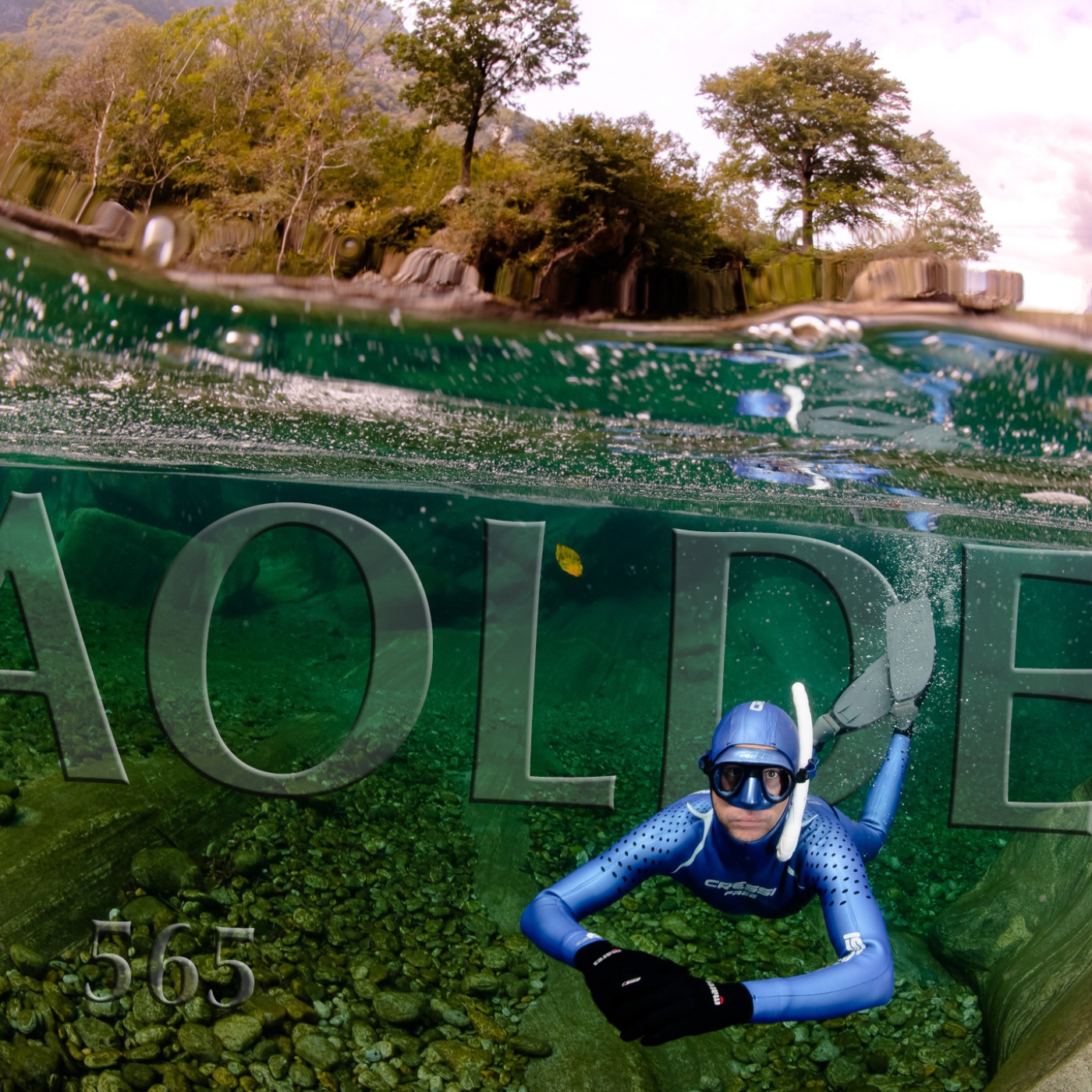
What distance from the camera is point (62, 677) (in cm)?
825

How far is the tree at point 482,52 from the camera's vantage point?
364cm

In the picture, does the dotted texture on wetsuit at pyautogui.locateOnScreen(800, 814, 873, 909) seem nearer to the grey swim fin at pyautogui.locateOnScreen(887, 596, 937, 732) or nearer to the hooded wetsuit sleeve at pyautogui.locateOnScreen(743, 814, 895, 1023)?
the hooded wetsuit sleeve at pyautogui.locateOnScreen(743, 814, 895, 1023)

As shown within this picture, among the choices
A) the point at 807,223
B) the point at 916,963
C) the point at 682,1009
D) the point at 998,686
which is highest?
the point at 807,223

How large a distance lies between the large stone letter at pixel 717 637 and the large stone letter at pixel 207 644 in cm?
281

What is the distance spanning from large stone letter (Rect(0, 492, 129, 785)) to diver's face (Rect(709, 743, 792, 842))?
4.87 metres

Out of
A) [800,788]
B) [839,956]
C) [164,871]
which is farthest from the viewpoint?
[164,871]

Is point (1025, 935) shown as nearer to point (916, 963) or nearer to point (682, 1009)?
point (916, 963)

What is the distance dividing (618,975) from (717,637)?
8.94 meters

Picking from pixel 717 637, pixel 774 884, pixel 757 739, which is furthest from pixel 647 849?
pixel 717 637

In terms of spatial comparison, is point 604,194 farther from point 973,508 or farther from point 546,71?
point 973,508

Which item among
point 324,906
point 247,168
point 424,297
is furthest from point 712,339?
point 324,906

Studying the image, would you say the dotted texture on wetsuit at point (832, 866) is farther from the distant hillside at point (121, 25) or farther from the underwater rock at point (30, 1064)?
the underwater rock at point (30, 1064)

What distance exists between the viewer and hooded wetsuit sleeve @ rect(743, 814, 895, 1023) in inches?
116

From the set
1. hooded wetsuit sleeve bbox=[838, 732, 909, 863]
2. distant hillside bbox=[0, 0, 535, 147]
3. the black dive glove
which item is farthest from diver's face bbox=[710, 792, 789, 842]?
distant hillside bbox=[0, 0, 535, 147]
